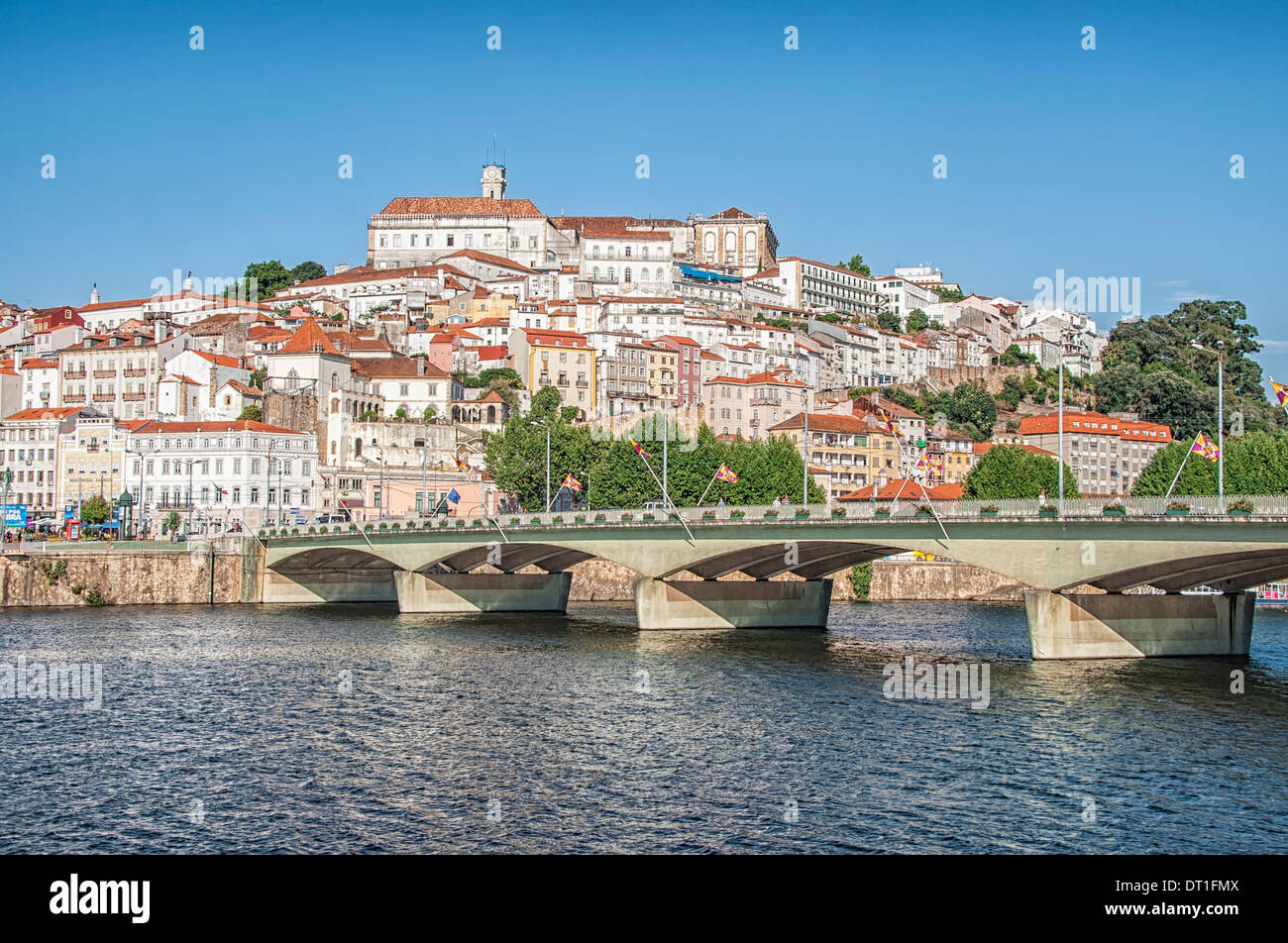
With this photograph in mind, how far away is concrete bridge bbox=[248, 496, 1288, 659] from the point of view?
148 ft

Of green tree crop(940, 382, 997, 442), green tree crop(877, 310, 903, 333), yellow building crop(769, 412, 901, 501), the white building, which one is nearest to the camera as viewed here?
the white building

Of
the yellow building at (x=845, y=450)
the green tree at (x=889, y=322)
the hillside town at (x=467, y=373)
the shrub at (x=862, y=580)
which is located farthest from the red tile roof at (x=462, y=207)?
the shrub at (x=862, y=580)

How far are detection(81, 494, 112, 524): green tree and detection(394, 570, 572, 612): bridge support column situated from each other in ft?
143

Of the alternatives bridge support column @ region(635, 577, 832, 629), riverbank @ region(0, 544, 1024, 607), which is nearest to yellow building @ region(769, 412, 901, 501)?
riverbank @ region(0, 544, 1024, 607)

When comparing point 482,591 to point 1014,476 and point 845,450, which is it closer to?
point 1014,476

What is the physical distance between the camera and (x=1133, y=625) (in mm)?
48594

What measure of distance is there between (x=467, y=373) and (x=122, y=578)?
64.0m

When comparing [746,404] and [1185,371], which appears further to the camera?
[1185,371]

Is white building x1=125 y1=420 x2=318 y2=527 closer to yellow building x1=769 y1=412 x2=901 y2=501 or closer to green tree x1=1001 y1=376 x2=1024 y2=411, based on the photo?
yellow building x1=769 y1=412 x2=901 y2=501

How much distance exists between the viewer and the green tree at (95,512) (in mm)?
107062

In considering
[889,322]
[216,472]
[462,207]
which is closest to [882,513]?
[216,472]

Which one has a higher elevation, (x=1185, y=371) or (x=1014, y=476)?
(x=1185, y=371)
